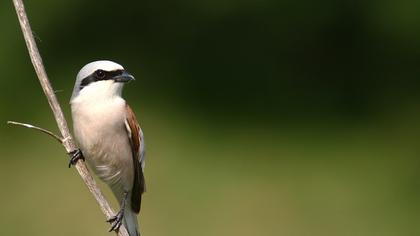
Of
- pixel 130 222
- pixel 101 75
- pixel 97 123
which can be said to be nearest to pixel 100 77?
pixel 101 75

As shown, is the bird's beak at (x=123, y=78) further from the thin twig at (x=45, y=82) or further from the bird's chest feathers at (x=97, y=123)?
the thin twig at (x=45, y=82)

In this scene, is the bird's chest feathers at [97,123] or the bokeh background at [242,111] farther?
the bokeh background at [242,111]

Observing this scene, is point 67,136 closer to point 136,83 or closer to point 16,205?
point 16,205

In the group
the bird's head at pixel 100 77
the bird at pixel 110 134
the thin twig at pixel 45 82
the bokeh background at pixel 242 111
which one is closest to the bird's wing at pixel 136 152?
the bird at pixel 110 134

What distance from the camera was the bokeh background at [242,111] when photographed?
16.9 ft

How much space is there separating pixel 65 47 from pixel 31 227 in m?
2.23

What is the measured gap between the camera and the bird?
280 cm

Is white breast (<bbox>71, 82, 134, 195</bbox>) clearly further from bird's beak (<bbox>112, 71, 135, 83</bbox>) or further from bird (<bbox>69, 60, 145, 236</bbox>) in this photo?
bird's beak (<bbox>112, 71, 135, 83</bbox>)

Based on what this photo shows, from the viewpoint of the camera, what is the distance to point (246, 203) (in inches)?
207

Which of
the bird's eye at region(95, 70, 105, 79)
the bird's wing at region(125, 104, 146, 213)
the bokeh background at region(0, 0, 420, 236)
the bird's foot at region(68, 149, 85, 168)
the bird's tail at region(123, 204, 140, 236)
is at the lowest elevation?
the bokeh background at region(0, 0, 420, 236)

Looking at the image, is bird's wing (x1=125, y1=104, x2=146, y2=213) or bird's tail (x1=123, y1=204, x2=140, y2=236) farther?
bird's tail (x1=123, y1=204, x2=140, y2=236)

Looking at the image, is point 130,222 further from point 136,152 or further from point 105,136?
point 105,136

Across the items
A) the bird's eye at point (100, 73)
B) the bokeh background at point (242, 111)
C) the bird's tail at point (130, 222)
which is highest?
the bird's eye at point (100, 73)

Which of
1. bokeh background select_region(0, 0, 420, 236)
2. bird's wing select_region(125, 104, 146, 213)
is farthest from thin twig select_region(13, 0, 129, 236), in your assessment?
bokeh background select_region(0, 0, 420, 236)
